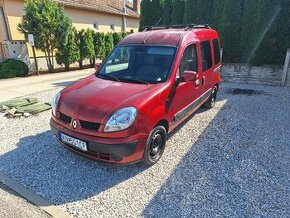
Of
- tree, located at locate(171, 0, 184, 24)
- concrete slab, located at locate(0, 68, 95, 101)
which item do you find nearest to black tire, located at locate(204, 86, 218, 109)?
A: concrete slab, located at locate(0, 68, 95, 101)

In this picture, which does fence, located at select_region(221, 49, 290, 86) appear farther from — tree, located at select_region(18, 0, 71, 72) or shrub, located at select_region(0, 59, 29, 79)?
shrub, located at select_region(0, 59, 29, 79)

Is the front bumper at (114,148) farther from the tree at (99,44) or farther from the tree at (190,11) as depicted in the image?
the tree at (99,44)

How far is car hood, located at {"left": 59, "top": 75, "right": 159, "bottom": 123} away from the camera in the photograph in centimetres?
308

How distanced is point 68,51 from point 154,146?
36.5 ft

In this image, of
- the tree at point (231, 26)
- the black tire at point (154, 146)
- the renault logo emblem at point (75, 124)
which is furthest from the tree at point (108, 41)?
the renault logo emblem at point (75, 124)

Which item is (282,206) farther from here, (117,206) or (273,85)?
(273,85)

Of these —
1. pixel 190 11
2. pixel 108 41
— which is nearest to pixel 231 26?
pixel 190 11

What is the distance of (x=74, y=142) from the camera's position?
322cm

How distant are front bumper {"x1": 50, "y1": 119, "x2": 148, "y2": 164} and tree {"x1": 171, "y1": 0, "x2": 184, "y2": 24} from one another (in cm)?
922

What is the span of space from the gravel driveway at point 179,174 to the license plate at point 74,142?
0.46 m

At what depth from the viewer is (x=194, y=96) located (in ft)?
15.3

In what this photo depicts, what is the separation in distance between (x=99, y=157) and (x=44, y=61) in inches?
481

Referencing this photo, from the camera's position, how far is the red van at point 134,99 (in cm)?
304

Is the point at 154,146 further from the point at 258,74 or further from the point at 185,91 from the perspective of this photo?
the point at 258,74
